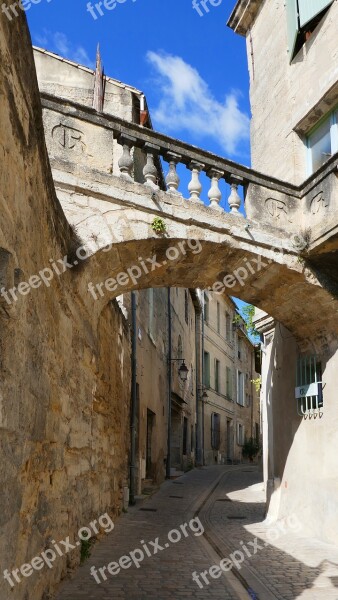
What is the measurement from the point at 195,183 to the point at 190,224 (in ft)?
1.71

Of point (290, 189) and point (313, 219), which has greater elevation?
point (290, 189)

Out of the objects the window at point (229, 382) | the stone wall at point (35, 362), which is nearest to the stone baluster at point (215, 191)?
the stone wall at point (35, 362)

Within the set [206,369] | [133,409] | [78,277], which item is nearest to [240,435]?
[206,369]

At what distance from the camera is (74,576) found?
4383 millimetres

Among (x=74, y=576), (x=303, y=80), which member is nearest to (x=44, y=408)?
(x=74, y=576)

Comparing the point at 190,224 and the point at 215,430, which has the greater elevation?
the point at 190,224

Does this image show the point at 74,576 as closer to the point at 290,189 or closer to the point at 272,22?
the point at 290,189

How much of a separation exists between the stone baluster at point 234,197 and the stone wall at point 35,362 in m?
1.95

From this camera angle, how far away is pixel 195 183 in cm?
556

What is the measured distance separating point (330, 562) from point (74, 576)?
7.86ft

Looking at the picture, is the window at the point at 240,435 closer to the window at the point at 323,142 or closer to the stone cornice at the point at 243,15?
the stone cornice at the point at 243,15

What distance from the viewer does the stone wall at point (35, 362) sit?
2.52 meters

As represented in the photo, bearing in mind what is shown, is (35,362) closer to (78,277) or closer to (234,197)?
(78,277)

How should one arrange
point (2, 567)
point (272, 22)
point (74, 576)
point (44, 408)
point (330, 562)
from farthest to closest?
point (272, 22) → point (330, 562) → point (74, 576) → point (44, 408) → point (2, 567)
